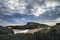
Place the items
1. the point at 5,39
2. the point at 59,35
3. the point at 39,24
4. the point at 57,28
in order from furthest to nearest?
the point at 39,24
the point at 57,28
the point at 59,35
the point at 5,39

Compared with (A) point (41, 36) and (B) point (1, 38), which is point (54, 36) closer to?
(A) point (41, 36)

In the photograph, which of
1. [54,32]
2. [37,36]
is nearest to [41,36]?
[37,36]

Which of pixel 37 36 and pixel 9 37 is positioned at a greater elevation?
pixel 9 37

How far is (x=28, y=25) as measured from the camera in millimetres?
74562

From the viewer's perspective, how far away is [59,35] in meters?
43.2

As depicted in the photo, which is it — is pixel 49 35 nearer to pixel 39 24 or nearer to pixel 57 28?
pixel 57 28

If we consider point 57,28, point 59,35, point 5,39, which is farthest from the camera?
point 57,28

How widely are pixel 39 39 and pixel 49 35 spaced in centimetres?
422

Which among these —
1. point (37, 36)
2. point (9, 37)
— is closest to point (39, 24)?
point (37, 36)

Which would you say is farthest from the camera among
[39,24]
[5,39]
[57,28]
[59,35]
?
[39,24]

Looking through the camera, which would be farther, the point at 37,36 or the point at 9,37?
the point at 37,36

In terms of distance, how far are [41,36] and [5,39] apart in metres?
28.2

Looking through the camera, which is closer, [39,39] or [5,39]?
[5,39]

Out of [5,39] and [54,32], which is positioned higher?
[5,39]
